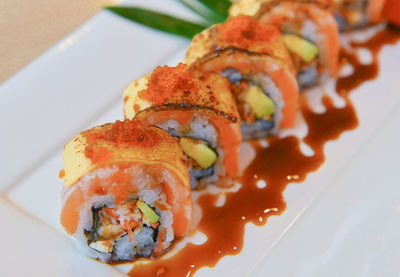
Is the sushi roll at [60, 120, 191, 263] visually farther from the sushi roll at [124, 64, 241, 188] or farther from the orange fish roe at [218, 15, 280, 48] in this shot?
the orange fish roe at [218, 15, 280, 48]

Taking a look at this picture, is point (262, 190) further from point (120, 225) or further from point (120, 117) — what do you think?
point (120, 117)

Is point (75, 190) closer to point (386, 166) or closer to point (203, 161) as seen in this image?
point (203, 161)

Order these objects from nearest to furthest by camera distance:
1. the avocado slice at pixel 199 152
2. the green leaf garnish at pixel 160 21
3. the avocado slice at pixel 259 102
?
the avocado slice at pixel 199 152, the avocado slice at pixel 259 102, the green leaf garnish at pixel 160 21

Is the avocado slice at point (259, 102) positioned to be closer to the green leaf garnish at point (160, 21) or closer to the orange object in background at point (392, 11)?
the green leaf garnish at point (160, 21)

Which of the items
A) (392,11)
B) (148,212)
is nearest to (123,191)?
(148,212)

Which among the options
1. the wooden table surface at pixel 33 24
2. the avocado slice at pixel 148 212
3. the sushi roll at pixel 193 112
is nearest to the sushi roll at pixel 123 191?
the avocado slice at pixel 148 212

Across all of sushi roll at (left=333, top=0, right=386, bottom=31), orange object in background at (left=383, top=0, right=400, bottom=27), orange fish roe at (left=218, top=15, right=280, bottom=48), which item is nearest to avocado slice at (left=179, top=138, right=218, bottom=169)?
orange fish roe at (left=218, top=15, right=280, bottom=48)
